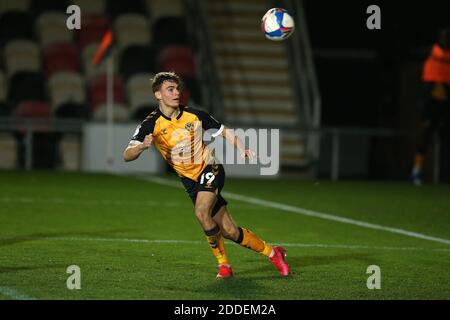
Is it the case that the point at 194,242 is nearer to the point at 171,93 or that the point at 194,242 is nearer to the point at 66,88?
the point at 171,93

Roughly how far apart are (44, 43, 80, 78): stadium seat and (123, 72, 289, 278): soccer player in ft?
52.5

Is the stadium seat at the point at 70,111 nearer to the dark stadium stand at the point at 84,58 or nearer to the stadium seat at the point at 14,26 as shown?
the dark stadium stand at the point at 84,58

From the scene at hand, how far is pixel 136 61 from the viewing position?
86.1 feet

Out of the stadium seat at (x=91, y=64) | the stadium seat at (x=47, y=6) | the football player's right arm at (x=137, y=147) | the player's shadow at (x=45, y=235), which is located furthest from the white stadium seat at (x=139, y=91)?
the football player's right arm at (x=137, y=147)

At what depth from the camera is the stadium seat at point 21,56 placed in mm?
25219

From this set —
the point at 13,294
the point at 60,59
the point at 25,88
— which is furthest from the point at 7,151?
the point at 13,294

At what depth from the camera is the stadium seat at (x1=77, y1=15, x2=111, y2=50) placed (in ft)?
87.2

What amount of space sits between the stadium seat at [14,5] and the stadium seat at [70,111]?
10.9 ft

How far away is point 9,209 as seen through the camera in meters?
14.6

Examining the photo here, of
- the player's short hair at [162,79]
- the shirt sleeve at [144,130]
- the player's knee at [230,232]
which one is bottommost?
the player's knee at [230,232]

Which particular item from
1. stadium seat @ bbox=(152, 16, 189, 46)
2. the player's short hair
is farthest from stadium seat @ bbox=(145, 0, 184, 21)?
the player's short hair

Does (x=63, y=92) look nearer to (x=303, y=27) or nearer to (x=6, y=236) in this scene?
(x=303, y=27)
